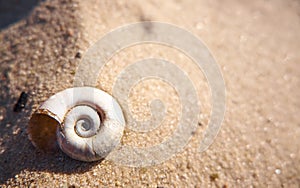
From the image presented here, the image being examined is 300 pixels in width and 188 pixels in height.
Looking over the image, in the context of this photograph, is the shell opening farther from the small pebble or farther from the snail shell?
the small pebble

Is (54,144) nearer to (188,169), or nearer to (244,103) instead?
(188,169)

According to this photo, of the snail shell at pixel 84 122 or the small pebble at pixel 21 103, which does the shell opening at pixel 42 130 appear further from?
the small pebble at pixel 21 103

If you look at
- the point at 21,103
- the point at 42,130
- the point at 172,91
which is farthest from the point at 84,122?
the point at 172,91

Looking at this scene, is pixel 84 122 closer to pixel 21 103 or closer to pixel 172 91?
pixel 21 103

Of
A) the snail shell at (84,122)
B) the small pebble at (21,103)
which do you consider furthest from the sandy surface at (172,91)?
the snail shell at (84,122)

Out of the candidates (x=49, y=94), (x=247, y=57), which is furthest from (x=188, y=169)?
(x=247, y=57)
